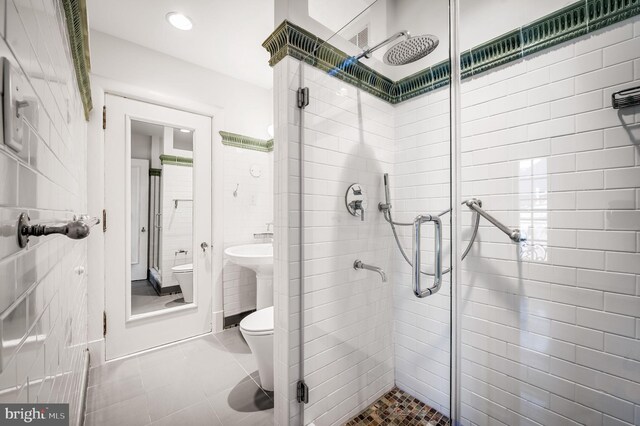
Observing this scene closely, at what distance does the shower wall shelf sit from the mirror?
9.12 ft

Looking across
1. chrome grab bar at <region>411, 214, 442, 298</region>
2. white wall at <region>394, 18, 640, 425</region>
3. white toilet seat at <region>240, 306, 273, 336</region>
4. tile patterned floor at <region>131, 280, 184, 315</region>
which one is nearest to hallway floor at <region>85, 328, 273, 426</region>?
tile patterned floor at <region>131, 280, 184, 315</region>

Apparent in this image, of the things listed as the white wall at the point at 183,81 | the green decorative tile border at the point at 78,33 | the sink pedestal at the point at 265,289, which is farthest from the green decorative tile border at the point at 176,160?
the sink pedestal at the point at 265,289

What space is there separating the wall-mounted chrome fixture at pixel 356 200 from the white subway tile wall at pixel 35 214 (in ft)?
3.86

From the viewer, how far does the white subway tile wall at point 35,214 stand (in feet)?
1.38

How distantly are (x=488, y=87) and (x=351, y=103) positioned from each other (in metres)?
0.72

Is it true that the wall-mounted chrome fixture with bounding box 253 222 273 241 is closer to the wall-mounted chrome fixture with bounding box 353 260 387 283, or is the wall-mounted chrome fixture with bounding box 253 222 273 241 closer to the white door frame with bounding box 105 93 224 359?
the white door frame with bounding box 105 93 224 359

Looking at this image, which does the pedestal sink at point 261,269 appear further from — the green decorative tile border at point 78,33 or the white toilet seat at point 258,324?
the green decorative tile border at point 78,33

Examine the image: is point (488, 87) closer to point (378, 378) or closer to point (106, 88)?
point (378, 378)

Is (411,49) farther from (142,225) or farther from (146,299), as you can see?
(146,299)

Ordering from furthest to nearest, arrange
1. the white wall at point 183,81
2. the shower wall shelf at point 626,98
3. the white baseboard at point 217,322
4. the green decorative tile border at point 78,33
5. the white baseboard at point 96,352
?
the white baseboard at point 217,322 → the white wall at point 183,81 → the white baseboard at point 96,352 → the green decorative tile border at point 78,33 → the shower wall shelf at point 626,98

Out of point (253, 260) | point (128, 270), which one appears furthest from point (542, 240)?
point (128, 270)

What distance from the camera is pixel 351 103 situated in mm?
1497

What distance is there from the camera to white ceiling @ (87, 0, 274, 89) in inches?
73.2

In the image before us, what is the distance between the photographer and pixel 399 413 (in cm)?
145
